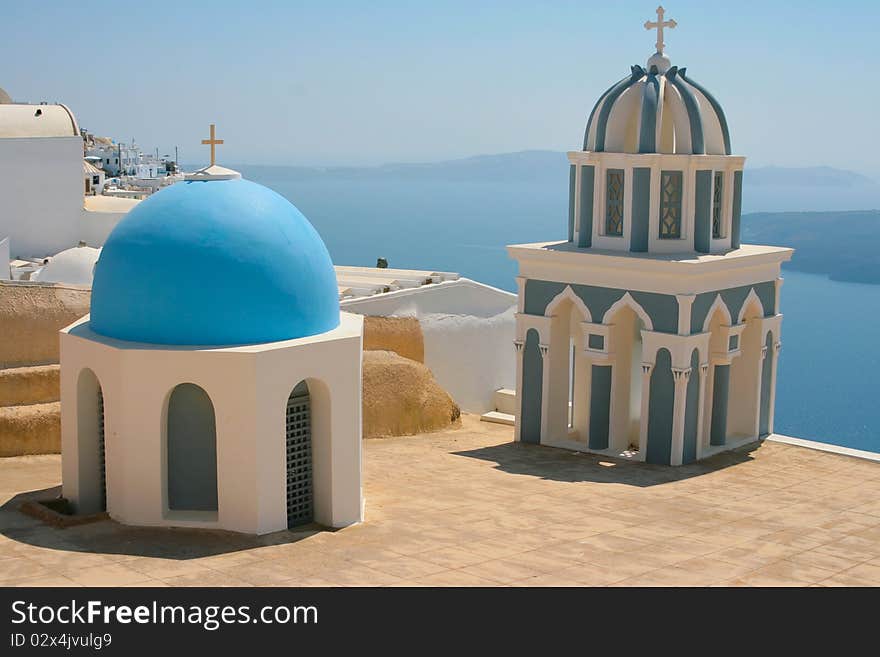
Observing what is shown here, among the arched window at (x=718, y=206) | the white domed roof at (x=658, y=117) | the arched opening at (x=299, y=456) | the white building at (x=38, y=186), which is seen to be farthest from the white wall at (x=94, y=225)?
the arched opening at (x=299, y=456)

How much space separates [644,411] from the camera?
18.6m

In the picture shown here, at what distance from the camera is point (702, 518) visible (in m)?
14.8

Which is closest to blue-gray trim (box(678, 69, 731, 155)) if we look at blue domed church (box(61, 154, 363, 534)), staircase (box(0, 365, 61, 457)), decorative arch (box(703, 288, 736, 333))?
decorative arch (box(703, 288, 736, 333))

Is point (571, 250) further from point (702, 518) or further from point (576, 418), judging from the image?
point (702, 518)

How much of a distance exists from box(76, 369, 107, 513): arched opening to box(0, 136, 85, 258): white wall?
18970 millimetres

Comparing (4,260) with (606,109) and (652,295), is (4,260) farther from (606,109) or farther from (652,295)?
(652,295)

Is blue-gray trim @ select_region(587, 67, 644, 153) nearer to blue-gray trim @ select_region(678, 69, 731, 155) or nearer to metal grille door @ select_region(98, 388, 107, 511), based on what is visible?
blue-gray trim @ select_region(678, 69, 731, 155)

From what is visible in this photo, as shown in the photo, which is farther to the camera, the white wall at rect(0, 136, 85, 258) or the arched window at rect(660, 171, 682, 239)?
the white wall at rect(0, 136, 85, 258)

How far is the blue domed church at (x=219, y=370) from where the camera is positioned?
1271 cm

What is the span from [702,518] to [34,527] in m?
8.12

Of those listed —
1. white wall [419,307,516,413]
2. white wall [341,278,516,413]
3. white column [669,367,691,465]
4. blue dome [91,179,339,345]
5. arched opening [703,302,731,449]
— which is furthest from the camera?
white wall [419,307,516,413]

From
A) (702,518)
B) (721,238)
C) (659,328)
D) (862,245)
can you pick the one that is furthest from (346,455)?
(862,245)

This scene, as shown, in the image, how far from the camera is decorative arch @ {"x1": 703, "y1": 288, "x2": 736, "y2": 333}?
18.3 m
